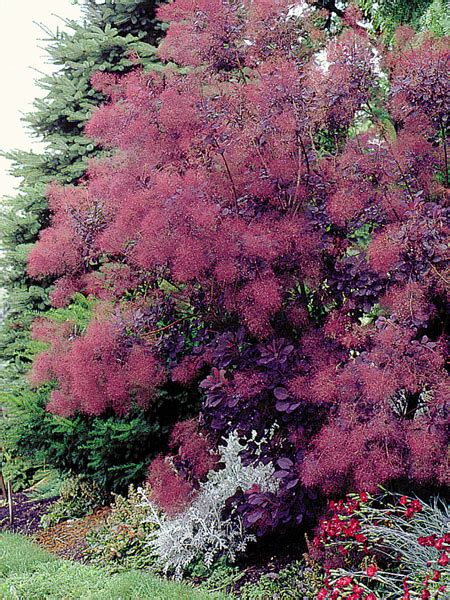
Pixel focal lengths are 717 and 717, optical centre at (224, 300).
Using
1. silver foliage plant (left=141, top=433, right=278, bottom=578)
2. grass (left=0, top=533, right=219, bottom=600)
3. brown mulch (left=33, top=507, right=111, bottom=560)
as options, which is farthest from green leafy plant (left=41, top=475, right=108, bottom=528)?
silver foliage plant (left=141, top=433, right=278, bottom=578)

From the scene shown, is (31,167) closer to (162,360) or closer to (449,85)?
(162,360)

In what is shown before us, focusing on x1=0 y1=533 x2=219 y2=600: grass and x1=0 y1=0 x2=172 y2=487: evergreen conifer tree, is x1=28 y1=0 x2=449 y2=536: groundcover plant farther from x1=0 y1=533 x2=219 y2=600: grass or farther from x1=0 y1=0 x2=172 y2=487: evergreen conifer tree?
x1=0 y1=0 x2=172 y2=487: evergreen conifer tree

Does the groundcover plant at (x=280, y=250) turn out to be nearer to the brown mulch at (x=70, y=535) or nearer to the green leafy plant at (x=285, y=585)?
the green leafy plant at (x=285, y=585)

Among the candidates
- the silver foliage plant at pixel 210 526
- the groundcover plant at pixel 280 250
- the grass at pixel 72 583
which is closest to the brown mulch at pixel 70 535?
the grass at pixel 72 583

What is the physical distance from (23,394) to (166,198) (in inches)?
122

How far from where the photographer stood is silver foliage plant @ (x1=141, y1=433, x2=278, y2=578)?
13.9 feet

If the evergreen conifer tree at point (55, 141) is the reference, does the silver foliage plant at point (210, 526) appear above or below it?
below

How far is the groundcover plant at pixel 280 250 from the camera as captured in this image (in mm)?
3467

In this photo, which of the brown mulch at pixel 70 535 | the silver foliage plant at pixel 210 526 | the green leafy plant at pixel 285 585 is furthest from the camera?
the brown mulch at pixel 70 535

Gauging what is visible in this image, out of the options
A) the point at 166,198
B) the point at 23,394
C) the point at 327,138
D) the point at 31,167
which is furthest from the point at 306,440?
the point at 31,167

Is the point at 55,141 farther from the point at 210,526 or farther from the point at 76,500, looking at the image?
the point at 210,526

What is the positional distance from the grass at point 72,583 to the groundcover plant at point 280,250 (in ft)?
1.76

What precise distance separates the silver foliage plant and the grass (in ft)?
0.69

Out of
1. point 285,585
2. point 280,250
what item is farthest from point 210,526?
point 280,250
